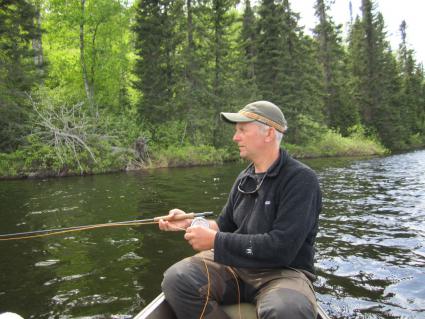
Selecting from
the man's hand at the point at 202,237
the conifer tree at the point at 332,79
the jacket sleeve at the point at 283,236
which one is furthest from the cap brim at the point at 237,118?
the conifer tree at the point at 332,79

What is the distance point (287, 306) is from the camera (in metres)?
2.67

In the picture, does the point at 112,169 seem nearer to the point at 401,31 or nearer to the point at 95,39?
the point at 95,39

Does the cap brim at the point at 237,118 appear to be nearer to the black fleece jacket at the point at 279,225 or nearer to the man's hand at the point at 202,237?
the black fleece jacket at the point at 279,225

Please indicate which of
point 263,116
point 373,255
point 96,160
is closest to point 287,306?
point 263,116

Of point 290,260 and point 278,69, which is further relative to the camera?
point 278,69

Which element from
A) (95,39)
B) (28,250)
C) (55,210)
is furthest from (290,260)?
(95,39)

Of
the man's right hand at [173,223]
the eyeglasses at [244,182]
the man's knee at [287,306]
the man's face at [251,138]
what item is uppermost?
the man's face at [251,138]

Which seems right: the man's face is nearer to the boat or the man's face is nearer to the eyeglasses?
the eyeglasses

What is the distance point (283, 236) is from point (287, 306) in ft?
1.60

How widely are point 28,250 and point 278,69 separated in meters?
28.7

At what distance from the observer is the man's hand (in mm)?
3127

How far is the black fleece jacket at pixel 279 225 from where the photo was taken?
2922 millimetres

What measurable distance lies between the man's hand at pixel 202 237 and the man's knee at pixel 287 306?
2.00 feet

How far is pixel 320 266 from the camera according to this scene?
600 centimetres
